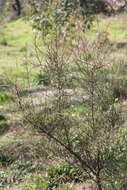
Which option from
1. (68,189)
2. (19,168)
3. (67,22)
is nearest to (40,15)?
(67,22)

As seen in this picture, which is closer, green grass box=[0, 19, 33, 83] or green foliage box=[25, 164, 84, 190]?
green foliage box=[25, 164, 84, 190]

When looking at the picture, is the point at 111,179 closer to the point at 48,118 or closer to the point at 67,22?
the point at 48,118

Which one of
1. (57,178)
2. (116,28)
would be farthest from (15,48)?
(57,178)

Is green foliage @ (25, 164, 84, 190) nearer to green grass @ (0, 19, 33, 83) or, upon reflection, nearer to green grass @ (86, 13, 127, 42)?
green grass @ (0, 19, 33, 83)

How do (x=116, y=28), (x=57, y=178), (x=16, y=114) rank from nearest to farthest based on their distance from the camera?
1. (x=16, y=114)
2. (x=57, y=178)
3. (x=116, y=28)

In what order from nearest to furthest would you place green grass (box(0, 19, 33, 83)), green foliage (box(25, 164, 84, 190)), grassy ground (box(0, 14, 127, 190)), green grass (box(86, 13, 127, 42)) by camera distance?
green foliage (box(25, 164, 84, 190)) < grassy ground (box(0, 14, 127, 190)) < green grass (box(0, 19, 33, 83)) < green grass (box(86, 13, 127, 42))

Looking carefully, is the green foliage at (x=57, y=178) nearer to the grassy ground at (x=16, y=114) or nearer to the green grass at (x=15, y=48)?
the grassy ground at (x=16, y=114)

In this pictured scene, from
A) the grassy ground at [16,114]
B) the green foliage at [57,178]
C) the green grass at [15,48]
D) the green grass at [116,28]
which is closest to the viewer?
the green foliage at [57,178]

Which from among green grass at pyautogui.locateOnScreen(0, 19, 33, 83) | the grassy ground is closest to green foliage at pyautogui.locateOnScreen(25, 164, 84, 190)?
the grassy ground

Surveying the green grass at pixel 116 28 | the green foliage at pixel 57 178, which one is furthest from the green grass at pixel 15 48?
the green foliage at pixel 57 178

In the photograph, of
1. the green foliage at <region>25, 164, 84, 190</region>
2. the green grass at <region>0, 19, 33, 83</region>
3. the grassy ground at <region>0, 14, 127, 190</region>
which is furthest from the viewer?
the green grass at <region>0, 19, 33, 83</region>

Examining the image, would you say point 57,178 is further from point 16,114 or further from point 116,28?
point 116,28

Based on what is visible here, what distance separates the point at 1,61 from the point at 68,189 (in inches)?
412

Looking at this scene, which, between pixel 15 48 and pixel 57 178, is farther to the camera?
pixel 15 48
